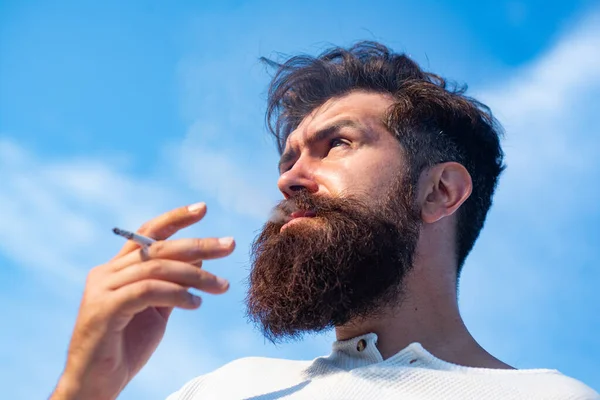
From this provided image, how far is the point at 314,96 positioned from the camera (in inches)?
184

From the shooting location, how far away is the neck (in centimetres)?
354

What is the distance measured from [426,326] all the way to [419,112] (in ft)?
4.58

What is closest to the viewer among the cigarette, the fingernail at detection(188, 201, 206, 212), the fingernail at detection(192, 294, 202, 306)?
the cigarette


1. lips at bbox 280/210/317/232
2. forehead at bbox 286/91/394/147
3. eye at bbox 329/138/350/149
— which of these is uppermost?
forehead at bbox 286/91/394/147

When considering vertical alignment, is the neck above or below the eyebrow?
below

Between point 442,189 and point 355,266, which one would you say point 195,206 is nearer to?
point 355,266

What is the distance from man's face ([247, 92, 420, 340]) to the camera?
3.56 m

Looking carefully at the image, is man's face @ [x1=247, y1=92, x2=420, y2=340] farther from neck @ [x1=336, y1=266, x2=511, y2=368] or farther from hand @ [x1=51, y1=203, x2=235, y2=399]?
hand @ [x1=51, y1=203, x2=235, y2=399]

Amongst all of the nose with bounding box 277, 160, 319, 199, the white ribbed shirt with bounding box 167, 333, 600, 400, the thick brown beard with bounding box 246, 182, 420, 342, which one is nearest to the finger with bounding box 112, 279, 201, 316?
the white ribbed shirt with bounding box 167, 333, 600, 400

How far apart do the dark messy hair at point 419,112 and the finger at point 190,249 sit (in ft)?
6.03

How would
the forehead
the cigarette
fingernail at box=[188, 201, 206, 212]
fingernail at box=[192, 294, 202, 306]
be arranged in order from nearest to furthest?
1. the cigarette
2. fingernail at box=[192, 294, 202, 306]
3. fingernail at box=[188, 201, 206, 212]
4. the forehead

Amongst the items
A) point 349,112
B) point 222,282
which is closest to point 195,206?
point 222,282

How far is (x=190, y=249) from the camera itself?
2426mm

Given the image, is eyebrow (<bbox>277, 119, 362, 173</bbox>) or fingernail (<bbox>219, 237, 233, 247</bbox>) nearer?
fingernail (<bbox>219, 237, 233, 247</bbox>)
